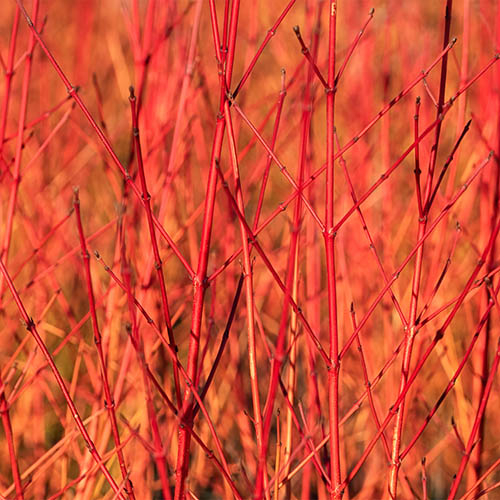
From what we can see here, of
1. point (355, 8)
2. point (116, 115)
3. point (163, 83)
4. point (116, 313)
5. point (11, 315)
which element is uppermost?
point (355, 8)

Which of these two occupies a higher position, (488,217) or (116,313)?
(488,217)

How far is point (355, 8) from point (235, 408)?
1296 mm

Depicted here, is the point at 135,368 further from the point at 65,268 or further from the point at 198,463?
the point at 65,268

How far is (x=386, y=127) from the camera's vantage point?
1597 mm

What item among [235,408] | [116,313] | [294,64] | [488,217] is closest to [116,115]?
[294,64]

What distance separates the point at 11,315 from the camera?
90.0 inches

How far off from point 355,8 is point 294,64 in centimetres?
97

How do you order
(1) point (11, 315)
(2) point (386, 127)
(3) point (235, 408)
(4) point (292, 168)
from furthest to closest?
(4) point (292, 168) < (1) point (11, 315) < (3) point (235, 408) < (2) point (386, 127)

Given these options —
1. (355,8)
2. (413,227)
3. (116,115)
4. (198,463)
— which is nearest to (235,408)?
(198,463)

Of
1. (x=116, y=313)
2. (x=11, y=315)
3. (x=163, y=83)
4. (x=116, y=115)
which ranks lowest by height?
(x=11, y=315)

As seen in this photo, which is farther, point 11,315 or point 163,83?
point 11,315

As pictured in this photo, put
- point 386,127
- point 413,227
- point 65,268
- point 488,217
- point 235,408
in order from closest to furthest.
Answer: point 488,217 < point 386,127 < point 235,408 < point 413,227 < point 65,268

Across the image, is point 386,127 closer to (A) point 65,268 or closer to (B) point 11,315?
(B) point 11,315

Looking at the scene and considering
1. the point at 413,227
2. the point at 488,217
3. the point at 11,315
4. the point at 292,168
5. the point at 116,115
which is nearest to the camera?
the point at 488,217
